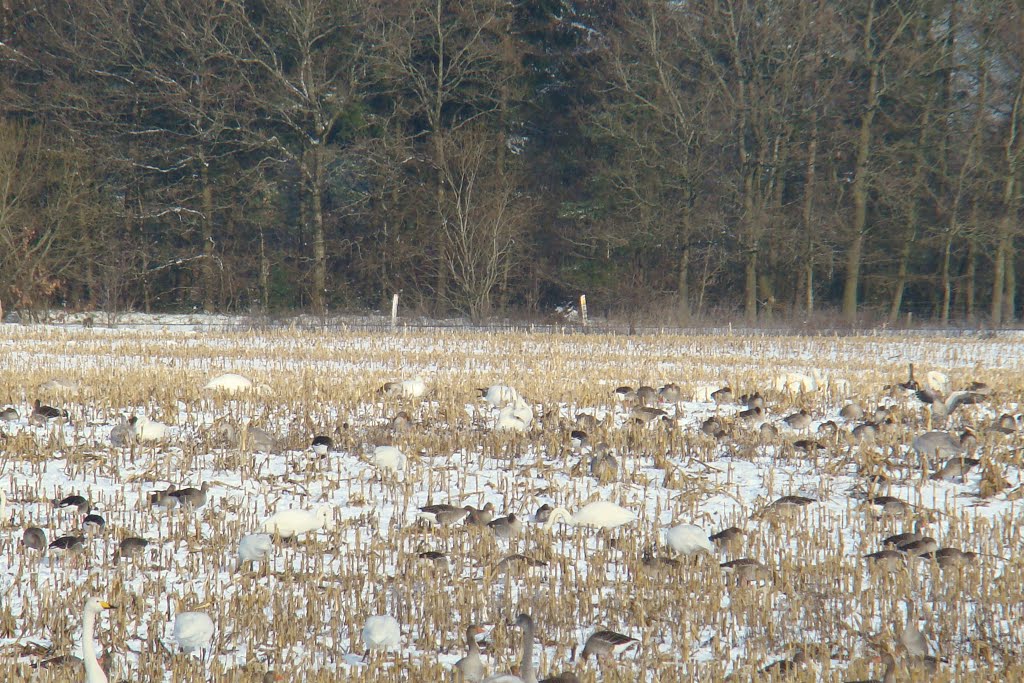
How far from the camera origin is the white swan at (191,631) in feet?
14.9

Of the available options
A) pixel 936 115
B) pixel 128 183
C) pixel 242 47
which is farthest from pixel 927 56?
pixel 128 183

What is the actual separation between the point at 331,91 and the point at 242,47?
3160 millimetres

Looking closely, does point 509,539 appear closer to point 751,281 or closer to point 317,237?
point 751,281

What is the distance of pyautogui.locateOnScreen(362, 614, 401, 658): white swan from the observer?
15.1ft

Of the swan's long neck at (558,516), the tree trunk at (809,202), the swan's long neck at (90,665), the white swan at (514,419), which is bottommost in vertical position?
the swan's long neck at (90,665)

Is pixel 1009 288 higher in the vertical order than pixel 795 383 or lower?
higher

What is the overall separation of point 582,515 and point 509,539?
515mm

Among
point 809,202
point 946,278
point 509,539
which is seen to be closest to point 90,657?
point 509,539

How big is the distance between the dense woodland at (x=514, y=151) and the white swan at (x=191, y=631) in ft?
87.5

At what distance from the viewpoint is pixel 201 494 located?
6.95 m

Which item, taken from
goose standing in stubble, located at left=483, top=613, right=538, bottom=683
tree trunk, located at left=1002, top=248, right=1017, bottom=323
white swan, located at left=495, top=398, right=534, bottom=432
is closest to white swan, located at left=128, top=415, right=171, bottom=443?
white swan, located at left=495, top=398, right=534, bottom=432

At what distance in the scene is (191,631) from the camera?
4531 mm

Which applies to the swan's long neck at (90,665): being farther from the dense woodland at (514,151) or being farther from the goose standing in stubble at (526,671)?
the dense woodland at (514,151)

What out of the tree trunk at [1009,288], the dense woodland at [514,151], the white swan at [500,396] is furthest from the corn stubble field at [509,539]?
the tree trunk at [1009,288]
